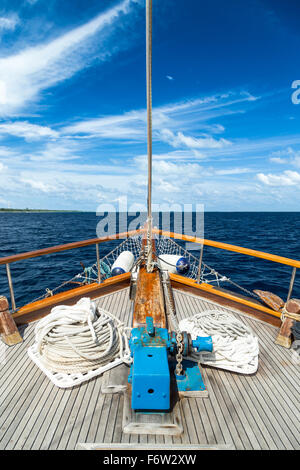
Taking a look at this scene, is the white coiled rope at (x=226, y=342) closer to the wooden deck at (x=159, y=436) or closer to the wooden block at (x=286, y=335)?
the wooden deck at (x=159, y=436)

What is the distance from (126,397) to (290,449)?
1528mm

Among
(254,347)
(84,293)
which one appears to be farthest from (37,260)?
(254,347)

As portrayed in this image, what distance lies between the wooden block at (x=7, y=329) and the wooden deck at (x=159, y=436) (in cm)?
30

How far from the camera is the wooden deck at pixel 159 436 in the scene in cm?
208

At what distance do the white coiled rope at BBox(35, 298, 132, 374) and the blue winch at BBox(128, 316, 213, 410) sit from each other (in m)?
0.56

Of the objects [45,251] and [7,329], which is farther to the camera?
[45,251]

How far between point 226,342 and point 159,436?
143 cm

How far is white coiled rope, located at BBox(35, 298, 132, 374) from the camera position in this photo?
273cm

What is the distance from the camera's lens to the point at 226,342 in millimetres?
3113

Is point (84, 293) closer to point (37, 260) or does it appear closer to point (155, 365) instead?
point (155, 365)

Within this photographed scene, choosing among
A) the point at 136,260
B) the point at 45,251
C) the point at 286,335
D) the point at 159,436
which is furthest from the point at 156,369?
the point at 136,260

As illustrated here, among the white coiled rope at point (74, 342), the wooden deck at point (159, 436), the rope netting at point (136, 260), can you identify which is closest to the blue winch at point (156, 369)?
the wooden deck at point (159, 436)

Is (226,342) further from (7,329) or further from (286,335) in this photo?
(7,329)

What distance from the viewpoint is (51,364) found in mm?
2787
